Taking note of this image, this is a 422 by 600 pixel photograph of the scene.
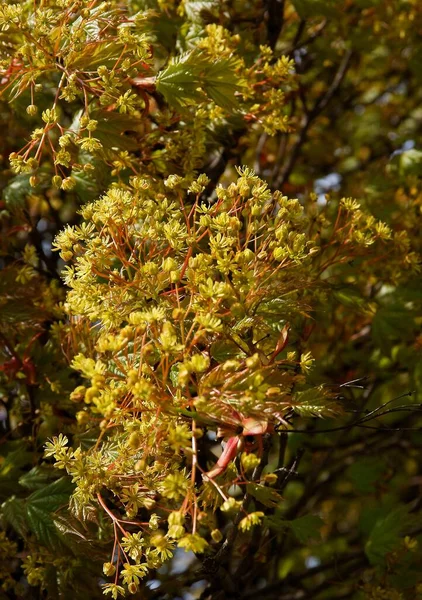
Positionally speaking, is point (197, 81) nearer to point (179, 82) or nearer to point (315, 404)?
point (179, 82)

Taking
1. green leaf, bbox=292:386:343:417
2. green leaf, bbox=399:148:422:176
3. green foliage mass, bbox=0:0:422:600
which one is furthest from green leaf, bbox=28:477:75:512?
green leaf, bbox=399:148:422:176

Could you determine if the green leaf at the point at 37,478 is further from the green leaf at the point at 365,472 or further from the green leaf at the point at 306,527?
the green leaf at the point at 365,472

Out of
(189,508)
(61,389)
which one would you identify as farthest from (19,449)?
(189,508)

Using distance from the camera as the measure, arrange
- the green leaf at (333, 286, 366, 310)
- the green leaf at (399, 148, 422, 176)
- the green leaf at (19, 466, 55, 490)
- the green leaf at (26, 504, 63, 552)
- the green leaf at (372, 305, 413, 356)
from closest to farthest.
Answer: the green leaf at (26, 504, 63, 552) → the green leaf at (19, 466, 55, 490) → the green leaf at (333, 286, 366, 310) → the green leaf at (372, 305, 413, 356) → the green leaf at (399, 148, 422, 176)

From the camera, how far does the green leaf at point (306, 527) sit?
164cm

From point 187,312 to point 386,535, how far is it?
3.35 feet

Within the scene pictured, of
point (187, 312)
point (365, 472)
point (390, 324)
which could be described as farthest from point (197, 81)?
point (365, 472)

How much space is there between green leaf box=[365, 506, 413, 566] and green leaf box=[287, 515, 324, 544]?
246 millimetres

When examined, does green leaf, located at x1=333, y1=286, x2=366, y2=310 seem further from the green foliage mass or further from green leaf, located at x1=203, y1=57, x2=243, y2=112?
green leaf, located at x1=203, y1=57, x2=243, y2=112

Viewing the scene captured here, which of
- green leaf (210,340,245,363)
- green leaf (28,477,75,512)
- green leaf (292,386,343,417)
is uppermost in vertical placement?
green leaf (210,340,245,363)

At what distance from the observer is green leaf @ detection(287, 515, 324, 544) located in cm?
164

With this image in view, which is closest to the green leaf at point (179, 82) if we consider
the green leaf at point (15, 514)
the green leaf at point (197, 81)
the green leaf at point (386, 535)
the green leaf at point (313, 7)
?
the green leaf at point (197, 81)

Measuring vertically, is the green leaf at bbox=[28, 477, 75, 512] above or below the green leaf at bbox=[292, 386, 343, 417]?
below

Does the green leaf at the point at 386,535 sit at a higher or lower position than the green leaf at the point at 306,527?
lower
